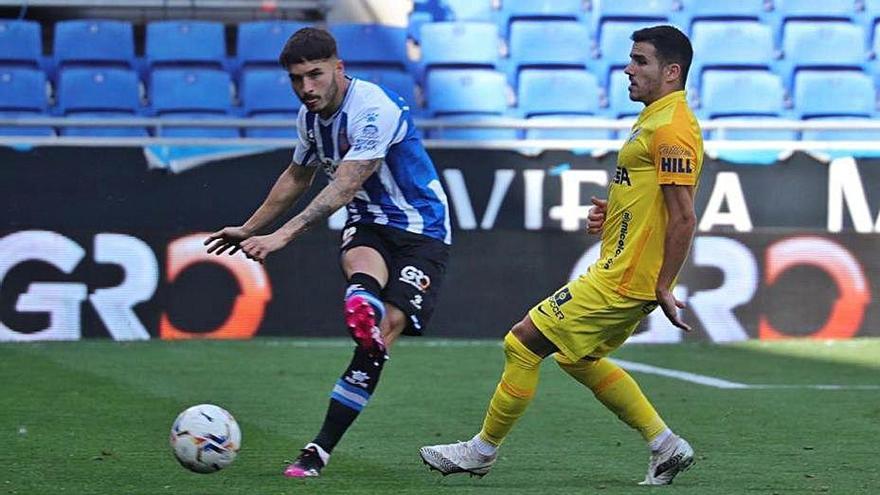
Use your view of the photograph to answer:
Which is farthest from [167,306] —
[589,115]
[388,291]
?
[388,291]

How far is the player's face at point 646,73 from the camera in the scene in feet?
20.6

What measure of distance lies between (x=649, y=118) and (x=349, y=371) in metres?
1.65

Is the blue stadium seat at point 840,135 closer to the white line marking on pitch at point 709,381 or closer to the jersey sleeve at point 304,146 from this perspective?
the white line marking on pitch at point 709,381

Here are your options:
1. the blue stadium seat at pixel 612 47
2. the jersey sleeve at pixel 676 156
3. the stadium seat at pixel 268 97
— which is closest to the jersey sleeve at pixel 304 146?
the jersey sleeve at pixel 676 156

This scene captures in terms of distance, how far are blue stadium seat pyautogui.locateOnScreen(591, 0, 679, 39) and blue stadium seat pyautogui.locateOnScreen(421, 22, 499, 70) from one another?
140 cm

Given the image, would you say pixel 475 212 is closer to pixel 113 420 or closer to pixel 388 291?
pixel 113 420

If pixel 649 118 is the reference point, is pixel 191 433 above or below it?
below

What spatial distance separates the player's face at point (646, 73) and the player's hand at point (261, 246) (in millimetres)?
1550

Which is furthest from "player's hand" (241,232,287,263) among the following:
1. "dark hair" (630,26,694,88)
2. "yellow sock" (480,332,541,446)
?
"dark hair" (630,26,694,88)

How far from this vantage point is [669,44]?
6262mm

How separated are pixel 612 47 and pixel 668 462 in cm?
995

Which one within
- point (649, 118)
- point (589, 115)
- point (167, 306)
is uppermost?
point (649, 118)

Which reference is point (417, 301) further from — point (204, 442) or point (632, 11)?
point (632, 11)

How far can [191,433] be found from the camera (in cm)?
620
